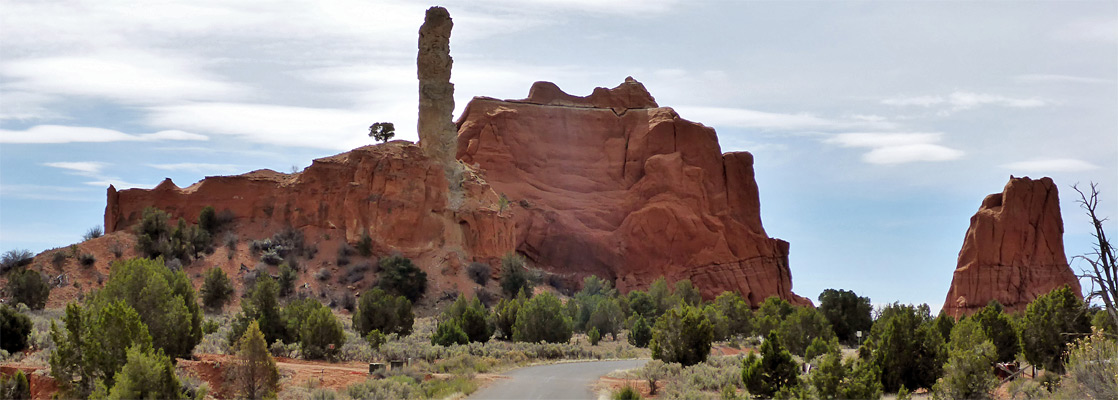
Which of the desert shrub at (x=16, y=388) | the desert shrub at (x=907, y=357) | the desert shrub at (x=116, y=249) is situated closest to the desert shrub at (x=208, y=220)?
the desert shrub at (x=116, y=249)

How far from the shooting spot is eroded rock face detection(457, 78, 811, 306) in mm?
81062

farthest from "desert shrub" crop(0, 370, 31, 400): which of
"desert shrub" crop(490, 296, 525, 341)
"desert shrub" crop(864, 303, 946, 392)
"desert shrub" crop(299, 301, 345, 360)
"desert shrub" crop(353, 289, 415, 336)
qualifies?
"desert shrub" crop(490, 296, 525, 341)

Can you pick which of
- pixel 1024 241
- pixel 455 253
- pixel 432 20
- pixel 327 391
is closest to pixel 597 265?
pixel 455 253

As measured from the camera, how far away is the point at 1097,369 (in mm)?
21734

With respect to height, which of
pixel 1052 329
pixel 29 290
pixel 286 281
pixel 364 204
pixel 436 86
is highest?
pixel 436 86

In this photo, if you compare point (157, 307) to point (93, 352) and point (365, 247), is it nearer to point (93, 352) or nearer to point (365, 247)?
point (93, 352)

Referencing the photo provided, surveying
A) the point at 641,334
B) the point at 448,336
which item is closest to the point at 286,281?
the point at 448,336

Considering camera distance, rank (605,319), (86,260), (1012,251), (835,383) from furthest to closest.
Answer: (1012,251)
(86,260)
(605,319)
(835,383)

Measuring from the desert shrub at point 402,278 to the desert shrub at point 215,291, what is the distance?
31.9 ft

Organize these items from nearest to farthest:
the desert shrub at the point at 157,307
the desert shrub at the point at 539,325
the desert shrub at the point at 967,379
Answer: the desert shrub at the point at 967,379 < the desert shrub at the point at 157,307 < the desert shrub at the point at 539,325

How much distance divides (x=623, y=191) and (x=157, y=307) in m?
58.6

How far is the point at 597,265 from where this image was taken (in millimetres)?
80938

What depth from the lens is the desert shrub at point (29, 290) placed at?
163ft

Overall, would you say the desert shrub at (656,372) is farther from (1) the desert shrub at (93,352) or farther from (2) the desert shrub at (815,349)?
(1) the desert shrub at (93,352)
